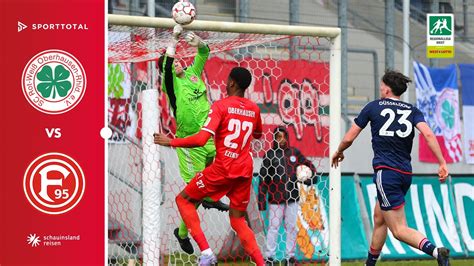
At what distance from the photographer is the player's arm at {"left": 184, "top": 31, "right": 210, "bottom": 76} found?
9.87m

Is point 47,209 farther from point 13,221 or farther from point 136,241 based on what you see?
point 136,241

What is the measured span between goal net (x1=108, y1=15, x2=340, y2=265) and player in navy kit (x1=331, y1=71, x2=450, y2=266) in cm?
70

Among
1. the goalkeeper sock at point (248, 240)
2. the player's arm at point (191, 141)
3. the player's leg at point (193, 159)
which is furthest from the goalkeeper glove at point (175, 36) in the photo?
the goalkeeper sock at point (248, 240)

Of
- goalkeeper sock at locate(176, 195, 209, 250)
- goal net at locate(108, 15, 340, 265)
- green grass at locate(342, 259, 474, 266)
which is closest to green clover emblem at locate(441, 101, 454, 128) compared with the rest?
green grass at locate(342, 259, 474, 266)

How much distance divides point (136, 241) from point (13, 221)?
508 cm

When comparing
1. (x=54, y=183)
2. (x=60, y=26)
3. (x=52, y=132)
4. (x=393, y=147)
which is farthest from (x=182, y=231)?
(x=60, y=26)

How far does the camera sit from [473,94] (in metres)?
17.5

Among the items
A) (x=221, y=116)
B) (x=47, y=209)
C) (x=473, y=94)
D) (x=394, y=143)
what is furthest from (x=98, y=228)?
(x=473, y=94)

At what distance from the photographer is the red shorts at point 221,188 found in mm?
9470

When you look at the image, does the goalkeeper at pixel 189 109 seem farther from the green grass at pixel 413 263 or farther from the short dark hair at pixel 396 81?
the green grass at pixel 413 263

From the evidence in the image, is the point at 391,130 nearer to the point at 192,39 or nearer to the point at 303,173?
the point at 192,39

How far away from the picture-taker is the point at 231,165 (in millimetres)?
9406

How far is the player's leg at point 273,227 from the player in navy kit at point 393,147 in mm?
2674

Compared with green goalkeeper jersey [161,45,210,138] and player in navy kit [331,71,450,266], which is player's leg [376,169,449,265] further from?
green goalkeeper jersey [161,45,210,138]
